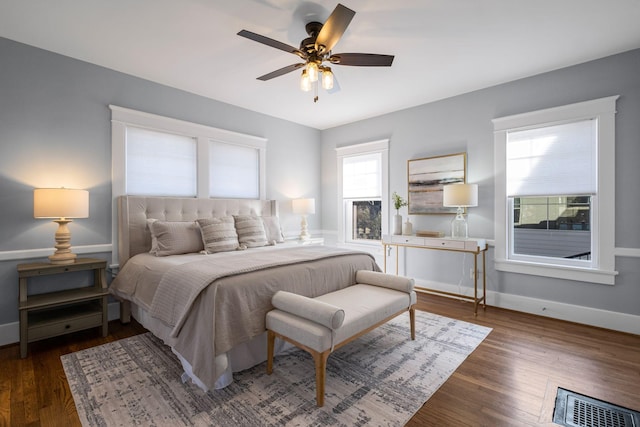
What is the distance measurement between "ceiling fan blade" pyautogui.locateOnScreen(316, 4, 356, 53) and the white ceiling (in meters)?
0.30

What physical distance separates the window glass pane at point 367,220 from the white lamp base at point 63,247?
398 cm

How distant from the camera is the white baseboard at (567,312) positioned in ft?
9.79

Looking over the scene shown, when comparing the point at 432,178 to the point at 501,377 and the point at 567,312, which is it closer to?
the point at 567,312

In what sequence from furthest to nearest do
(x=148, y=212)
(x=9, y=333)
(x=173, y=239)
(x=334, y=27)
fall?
(x=148, y=212) → (x=173, y=239) → (x=9, y=333) → (x=334, y=27)

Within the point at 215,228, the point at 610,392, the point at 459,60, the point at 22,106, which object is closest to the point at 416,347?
the point at 610,392

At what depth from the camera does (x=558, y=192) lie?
A: 11.1ft

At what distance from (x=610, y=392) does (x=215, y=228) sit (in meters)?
3.58

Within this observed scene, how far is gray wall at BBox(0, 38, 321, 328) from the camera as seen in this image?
276 centimetres

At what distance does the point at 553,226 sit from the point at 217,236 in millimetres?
3872

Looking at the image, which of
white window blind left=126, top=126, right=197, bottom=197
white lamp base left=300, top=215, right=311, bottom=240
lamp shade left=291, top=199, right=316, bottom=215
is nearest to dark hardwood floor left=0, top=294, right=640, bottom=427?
white window blind left=126, top=126, right=197, bottom=197

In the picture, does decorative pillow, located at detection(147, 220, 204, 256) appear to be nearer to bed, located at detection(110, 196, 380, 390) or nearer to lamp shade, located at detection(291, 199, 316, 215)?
bed, located at detection(110, 196, 380, 390)

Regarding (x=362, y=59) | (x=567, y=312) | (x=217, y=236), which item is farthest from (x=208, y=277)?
(x=567, y=312)

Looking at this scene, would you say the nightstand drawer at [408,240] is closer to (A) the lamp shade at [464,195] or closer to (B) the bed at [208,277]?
(A) the lamp shade at [464,195]

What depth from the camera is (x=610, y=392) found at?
2.03m
